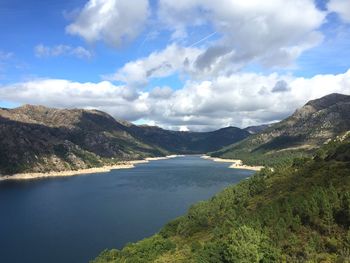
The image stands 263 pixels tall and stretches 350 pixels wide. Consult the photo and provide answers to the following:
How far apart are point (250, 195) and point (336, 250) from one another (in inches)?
3454

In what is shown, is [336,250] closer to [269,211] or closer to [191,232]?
[269,211]

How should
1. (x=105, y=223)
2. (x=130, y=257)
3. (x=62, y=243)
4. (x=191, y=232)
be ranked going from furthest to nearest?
(x=105, y=223) < (x=62, y=243) < (x=191, y=232) < (x=130, y=257)

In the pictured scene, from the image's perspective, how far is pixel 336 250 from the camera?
72.4 meters

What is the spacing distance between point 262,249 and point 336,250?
1409cm

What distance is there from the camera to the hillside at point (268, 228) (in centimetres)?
7275

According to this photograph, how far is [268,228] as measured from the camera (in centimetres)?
9138

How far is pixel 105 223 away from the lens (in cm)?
18250

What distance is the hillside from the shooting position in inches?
2864

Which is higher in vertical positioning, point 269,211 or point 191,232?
point 269,211

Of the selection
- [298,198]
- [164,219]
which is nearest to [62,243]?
[164,219]

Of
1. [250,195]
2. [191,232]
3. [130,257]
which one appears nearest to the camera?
[130,257]

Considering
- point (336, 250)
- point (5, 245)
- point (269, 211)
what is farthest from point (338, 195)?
point (5, 245)

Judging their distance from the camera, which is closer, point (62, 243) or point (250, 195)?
point (62, 243)

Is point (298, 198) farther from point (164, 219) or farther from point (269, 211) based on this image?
point (164, 219)
